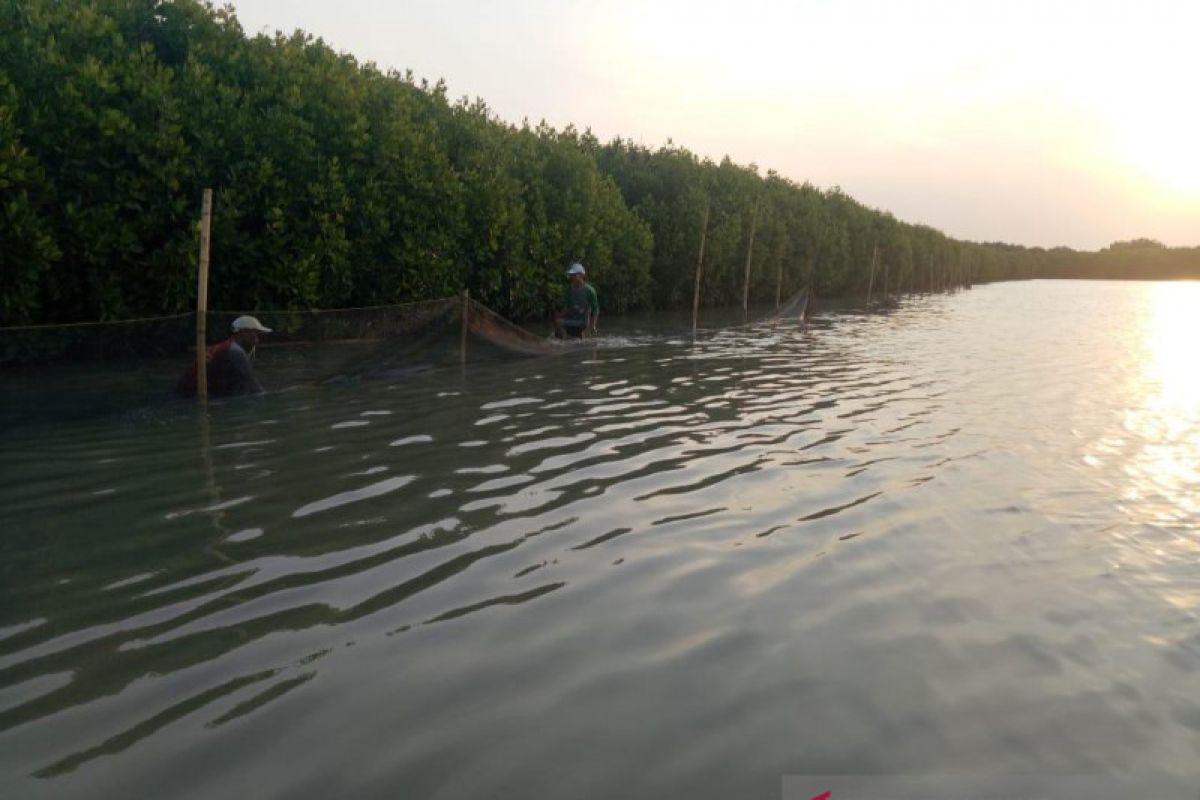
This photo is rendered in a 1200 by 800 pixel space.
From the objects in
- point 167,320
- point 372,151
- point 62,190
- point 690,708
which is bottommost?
point 690,708

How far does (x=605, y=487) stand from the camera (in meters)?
7.08

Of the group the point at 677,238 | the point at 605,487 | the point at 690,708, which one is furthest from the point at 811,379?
the point at 677,238

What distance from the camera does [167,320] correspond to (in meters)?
10.8

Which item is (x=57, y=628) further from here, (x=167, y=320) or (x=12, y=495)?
(x=167, y=320)

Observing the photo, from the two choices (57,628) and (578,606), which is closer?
(57,628)

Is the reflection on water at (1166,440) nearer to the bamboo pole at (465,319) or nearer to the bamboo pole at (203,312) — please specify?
the bamboo pole at (465,319)

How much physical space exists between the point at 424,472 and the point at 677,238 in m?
27.1

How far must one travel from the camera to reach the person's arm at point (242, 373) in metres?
10.4

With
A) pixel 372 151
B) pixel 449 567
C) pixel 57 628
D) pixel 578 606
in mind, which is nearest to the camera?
pixel 57 628

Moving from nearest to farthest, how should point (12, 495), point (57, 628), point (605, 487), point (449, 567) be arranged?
point (57, 628) < point (449, 567) < point (12, 495) < point (605, 487)

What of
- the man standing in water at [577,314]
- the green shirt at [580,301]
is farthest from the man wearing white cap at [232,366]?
the green shirt at [580,301]

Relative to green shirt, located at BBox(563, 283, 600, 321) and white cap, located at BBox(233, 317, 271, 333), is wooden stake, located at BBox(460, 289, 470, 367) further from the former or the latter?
green shirt, located at BBox(563, 283, 600, 321)

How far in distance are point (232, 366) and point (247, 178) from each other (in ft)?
19.3

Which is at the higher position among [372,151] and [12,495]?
[372,151]
